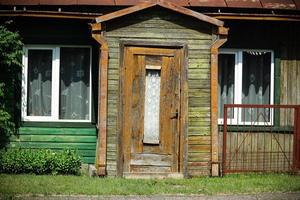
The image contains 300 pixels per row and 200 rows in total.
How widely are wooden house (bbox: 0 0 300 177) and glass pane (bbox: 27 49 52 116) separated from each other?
0.07 ft

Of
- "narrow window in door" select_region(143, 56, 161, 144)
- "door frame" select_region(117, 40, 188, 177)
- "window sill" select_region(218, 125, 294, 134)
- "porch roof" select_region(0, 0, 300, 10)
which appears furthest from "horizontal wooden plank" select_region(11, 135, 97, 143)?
"window sill" select_region(218, 125, 294, 134)

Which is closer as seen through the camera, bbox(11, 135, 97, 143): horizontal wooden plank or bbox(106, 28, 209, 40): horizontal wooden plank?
bbox(106, 28, 209, 40): horizontal wooden plank

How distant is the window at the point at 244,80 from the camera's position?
13.6 metres

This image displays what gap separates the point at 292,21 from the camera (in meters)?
13.2

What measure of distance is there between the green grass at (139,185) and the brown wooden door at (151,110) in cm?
66

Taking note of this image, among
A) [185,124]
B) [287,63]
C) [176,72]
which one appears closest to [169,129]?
[185,124]

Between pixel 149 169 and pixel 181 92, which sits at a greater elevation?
pixel 181 92

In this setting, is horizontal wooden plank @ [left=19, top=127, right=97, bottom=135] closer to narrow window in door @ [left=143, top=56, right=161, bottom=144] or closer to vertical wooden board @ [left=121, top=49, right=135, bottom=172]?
vertical wooden board @ [left=121, top=49, right=135, bottom=172]

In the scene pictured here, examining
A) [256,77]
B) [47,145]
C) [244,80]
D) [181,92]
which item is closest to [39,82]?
[47,145]

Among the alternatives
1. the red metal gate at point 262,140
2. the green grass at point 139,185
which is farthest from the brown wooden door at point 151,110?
the red metal gate at point 262,140

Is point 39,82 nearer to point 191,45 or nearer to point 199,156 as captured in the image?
point 191,45

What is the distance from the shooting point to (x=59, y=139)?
514 inches

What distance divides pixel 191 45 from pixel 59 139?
11.8 feet

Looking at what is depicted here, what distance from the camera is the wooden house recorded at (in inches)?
464
